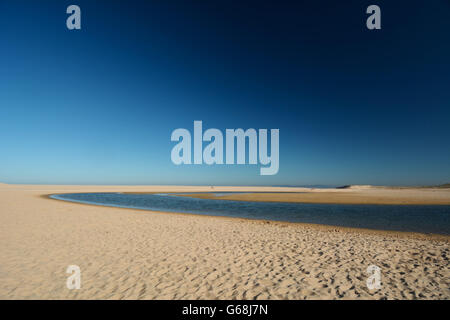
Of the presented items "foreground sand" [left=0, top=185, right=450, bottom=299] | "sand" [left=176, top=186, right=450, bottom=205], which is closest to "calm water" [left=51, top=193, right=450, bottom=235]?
"foreground sand" [left=0, top=185, right=450, bottom=299]

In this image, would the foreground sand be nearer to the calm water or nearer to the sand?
the calm water

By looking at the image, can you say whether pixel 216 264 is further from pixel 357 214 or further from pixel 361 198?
pixel 361 198

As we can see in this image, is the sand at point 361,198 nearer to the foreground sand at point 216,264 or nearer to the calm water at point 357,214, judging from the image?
the calm water at point 357,214

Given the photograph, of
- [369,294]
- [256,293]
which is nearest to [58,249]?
[256,293]

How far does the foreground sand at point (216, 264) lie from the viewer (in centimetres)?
538

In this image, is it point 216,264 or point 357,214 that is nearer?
point 216,264

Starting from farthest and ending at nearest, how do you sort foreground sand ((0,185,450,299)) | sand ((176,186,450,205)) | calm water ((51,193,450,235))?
sand ((176,186,450,205))
calm water ((51,193,450,235))
foreground sand ((0,185,450,299))

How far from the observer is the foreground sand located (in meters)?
5.38

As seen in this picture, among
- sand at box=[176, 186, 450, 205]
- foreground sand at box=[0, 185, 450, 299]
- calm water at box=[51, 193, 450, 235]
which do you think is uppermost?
foreground sand at box=[0, 185, 450, 299]

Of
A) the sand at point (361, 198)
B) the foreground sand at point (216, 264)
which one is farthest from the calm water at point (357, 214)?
the sand at point (361, 198)

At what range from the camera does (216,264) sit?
716 cm

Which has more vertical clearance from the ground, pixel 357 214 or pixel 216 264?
pixel 216 264

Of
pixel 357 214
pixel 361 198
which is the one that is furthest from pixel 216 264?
pixel 361 198

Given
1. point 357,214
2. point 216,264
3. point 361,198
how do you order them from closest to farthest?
1. point 216,264
2. point 357,214
3. point 361,198
